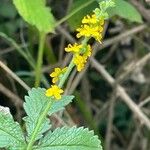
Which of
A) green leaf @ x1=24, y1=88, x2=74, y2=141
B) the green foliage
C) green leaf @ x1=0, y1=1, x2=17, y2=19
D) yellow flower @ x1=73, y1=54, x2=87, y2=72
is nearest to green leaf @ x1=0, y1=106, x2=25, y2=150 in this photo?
green leaf @ x1=24, y1=88, x2=74, y2=141

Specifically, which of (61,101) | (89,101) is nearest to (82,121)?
(89,101)

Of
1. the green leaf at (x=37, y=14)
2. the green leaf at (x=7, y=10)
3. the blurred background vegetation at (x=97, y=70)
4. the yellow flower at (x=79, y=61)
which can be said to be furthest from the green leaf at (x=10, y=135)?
the green leaf at (x=7, y=10)

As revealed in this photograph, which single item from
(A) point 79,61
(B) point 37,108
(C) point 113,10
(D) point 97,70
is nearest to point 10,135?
(B) point 37,108

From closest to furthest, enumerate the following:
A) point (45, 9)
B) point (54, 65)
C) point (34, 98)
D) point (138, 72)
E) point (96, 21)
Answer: point (96, 21)
point (34, 98)
point (45, 9)
point (54, 65)
point (138, 72)

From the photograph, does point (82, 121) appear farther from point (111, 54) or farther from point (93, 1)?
point (93, 1)

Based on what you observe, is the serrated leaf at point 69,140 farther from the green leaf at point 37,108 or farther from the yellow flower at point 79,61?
the yellow flower at point 79,61

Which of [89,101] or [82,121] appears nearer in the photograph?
[82,121]

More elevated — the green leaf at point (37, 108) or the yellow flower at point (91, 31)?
the green leaf at point (37, 108)
